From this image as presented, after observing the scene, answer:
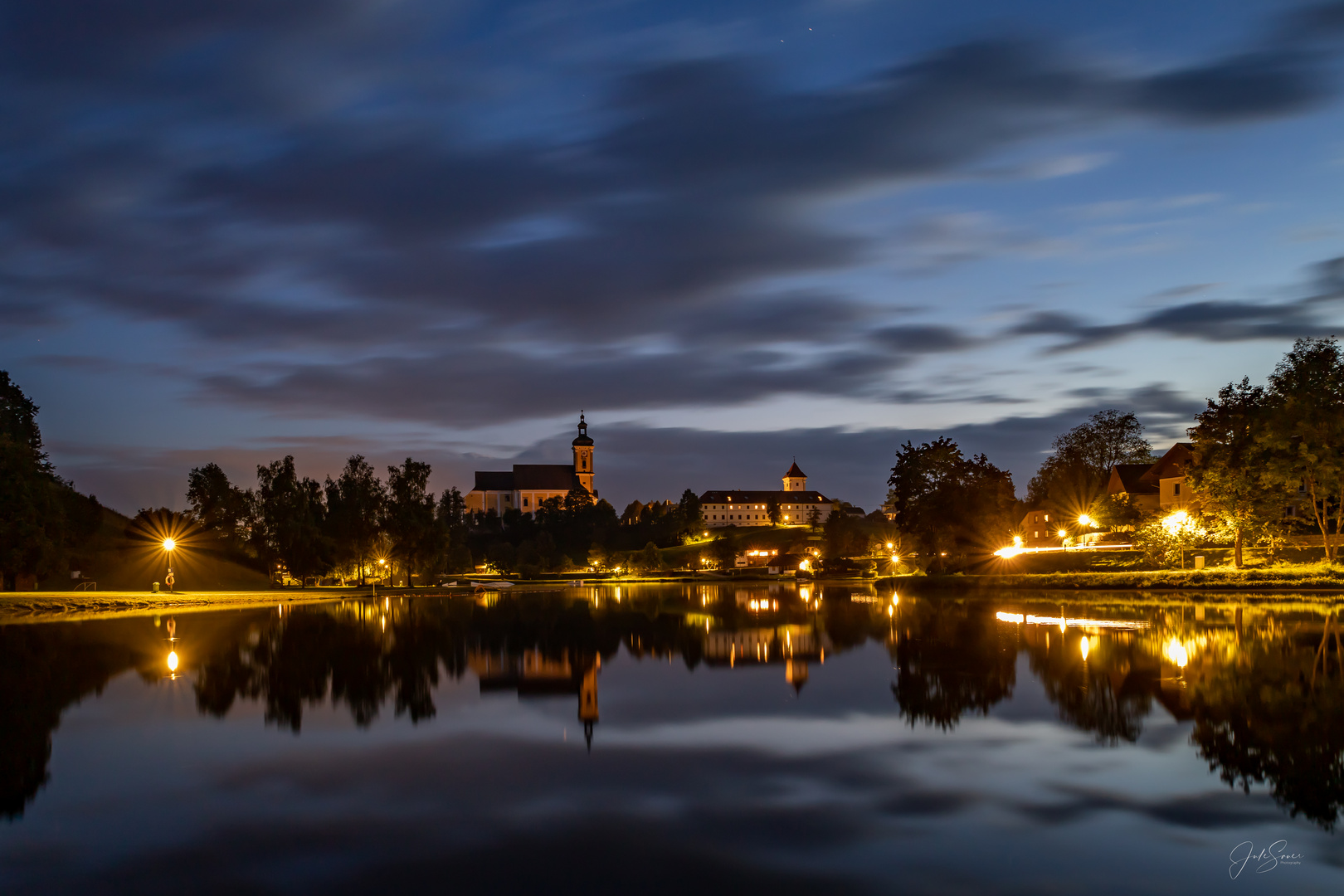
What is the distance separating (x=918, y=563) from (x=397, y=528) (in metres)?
49.0

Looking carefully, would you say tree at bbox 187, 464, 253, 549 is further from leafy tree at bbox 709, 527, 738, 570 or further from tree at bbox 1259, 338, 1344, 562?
tree at bbox 1259, 338, 1344, 562

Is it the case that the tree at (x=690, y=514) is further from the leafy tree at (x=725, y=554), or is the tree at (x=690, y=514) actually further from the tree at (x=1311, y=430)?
the tree at (x=1311, y=430)

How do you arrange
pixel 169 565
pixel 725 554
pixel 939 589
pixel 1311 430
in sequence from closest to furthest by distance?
pixel 1311 430 → pixel 939 589 → pixel 169 565 → pixel 725 554

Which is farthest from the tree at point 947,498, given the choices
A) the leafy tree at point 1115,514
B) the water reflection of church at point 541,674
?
the water reflection of church at point 541,674

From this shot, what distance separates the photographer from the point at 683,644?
3266cm

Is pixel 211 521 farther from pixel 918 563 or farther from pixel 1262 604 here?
pixel 1262 604

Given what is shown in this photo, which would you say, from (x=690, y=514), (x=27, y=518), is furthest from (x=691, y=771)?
(x=690, y=514)

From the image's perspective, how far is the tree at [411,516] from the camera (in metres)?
88.9

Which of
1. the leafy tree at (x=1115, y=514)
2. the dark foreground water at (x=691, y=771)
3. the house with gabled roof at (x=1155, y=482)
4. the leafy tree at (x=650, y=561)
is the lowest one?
the leafy tree at (x=650, y=561)

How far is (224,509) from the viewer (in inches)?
3686

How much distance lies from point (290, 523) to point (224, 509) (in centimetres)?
1266

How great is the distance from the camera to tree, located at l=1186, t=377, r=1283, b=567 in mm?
51406

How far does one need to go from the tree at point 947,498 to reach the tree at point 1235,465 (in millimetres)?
16587

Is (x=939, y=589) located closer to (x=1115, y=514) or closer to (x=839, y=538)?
(x=1115, y=514)
